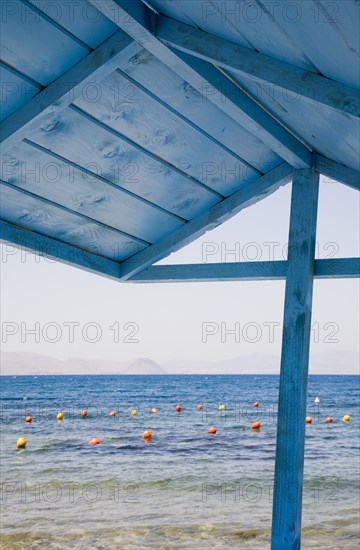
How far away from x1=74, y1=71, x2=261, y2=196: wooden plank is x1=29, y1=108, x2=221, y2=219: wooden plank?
0.21 feet

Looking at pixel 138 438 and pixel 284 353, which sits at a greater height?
pixel 284 353

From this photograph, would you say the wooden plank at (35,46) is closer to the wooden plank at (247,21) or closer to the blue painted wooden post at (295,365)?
the wooden plank at (247,21)

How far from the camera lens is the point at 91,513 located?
9312mm

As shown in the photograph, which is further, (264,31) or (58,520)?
(58,520)

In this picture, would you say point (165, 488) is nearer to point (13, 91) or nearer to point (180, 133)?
point (180, 133)

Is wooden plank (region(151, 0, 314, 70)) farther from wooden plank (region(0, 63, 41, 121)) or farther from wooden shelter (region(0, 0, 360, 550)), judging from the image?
wooden plank (region(0, 63, 41, 121))

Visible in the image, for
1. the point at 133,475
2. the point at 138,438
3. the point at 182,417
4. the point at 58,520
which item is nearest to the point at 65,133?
the point at 58,520

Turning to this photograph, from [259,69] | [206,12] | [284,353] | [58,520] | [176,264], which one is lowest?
[58,520]

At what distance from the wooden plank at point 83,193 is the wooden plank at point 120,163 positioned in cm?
7

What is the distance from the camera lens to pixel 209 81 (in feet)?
9.53

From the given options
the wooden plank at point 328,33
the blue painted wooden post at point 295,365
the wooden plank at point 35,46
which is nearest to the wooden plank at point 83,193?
the wooden plank at point 35,46

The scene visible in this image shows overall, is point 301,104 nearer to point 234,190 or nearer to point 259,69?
point 259,69

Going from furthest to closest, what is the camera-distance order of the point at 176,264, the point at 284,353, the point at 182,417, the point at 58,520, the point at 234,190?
the point at 182,417 → the point at 58,520 → the point at 176,264 → the point at 234,190 → the point at 284,353

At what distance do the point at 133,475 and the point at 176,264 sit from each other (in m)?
9.39
